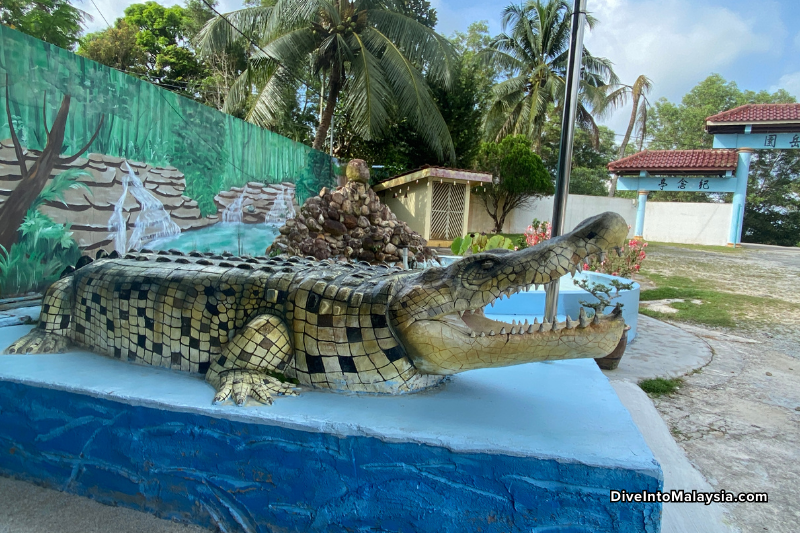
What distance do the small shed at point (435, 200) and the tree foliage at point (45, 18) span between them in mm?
11538

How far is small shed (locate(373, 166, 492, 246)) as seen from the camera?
1451 centimetres

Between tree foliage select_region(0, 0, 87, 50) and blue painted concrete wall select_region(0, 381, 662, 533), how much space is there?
1696cm

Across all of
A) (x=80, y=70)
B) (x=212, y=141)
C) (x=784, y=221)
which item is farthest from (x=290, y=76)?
(x=784, y=221)

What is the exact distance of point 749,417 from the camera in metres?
3.65

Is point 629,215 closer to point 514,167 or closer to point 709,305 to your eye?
point 514,167

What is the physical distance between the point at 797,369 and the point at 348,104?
1011cm

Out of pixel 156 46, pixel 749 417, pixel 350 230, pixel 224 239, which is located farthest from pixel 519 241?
pixel 156 46

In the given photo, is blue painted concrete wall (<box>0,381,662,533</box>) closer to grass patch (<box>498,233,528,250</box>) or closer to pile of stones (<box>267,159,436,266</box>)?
pile of stones (<box>267,159,436,266</box>)

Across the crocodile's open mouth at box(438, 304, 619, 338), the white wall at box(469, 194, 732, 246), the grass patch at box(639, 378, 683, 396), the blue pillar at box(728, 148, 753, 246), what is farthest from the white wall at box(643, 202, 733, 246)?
the crocodile's open mouth at box(438, 304, 619, 338)

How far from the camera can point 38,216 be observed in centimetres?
370

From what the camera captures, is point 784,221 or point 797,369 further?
point 784,221

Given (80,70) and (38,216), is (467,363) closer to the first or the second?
(38,216)

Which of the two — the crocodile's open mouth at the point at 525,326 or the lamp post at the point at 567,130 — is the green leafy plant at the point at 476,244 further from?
the crocodile's open mouth at the point at 525,326

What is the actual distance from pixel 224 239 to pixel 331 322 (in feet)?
18.1
